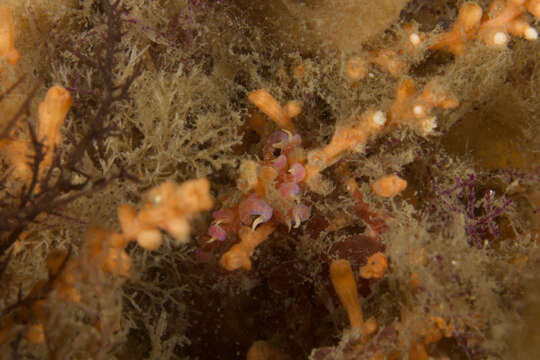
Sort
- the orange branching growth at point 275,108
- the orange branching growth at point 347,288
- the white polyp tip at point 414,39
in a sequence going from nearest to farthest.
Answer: the orange branching growth at point 347,288 < the orange branching growth at point 275,108 < the white polyp tip at point 414,39

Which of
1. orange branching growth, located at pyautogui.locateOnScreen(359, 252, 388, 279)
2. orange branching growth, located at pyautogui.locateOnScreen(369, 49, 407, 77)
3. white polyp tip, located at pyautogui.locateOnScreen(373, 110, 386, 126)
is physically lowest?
orange branching growth, located at pyautogui.locateOnScreen(359, 252, 388, 279)

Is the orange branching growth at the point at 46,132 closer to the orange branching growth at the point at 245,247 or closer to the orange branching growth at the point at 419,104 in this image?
the orange branching growth at the point at 245,247

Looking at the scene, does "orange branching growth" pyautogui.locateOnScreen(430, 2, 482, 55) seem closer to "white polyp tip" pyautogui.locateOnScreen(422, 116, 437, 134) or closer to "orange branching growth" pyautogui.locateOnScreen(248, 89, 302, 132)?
"white polyp tip" pyautogui.locateOnScreen(422, 116, 437, 134)

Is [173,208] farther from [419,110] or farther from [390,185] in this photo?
[419,110]

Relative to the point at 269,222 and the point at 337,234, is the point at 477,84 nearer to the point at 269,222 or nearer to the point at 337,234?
the point at 337,234

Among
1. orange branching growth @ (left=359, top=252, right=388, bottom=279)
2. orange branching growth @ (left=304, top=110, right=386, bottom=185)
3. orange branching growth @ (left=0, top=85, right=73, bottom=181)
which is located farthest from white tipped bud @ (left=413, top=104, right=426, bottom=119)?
orange branching growth @ (left=0, top=85, right=73, bottom=181)

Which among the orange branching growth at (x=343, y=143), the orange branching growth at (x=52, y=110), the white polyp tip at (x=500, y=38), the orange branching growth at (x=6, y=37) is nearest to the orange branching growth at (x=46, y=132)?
the orange branching growth at (x=52, y=110)

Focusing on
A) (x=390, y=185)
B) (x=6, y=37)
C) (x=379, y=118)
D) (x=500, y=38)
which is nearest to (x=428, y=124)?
(x=379, y=118)
